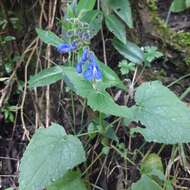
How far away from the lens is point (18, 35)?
200cm

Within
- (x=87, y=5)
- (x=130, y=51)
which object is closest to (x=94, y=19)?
(x=87, y=5)

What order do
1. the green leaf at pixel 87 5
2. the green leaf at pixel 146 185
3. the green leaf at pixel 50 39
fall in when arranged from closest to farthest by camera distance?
the green leaf at pixel 146 185, the green leaf at pixel 50 39, the green leaf at pixel 87 5

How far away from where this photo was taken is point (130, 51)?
180cm

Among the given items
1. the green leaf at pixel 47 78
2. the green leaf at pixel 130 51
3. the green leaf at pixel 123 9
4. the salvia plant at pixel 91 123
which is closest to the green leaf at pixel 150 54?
the green leaf at pixel 130 51

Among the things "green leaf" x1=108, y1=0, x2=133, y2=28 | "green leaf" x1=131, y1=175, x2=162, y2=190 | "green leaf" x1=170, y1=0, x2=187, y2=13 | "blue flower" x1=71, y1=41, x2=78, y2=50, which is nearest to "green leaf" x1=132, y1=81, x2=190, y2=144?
"green leaf" x1=131, y1=175, x2=162, y2=190

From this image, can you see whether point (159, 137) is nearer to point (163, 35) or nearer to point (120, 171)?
point (120, 171)

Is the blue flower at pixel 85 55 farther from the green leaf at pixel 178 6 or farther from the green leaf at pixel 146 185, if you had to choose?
the green leaf at pixel 178 6

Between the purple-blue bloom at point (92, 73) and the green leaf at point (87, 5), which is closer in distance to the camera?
the purple-blue bloom at point (92, 73)

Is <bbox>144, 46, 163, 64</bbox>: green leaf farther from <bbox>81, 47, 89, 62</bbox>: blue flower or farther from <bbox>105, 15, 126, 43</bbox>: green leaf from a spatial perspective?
<bbox>81, 47, 89, 62</bbox>: blue flower

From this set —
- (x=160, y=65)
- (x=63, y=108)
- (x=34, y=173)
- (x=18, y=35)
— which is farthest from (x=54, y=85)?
(x=34, y=173)

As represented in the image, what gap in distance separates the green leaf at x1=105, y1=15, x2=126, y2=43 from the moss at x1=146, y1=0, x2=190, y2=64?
0.71ft

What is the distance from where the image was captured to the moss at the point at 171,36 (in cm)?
191

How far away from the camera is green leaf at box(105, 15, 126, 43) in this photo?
1.77 meters

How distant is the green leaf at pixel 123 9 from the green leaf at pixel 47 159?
0.54m
